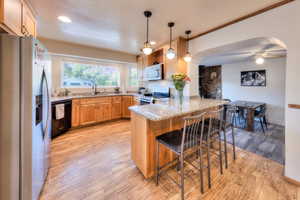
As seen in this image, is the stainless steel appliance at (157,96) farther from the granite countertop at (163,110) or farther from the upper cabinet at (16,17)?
the upper cabinet at (16,17)

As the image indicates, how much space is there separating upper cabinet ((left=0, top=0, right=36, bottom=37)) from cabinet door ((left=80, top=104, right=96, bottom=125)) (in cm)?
218

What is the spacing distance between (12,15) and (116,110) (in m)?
3.35

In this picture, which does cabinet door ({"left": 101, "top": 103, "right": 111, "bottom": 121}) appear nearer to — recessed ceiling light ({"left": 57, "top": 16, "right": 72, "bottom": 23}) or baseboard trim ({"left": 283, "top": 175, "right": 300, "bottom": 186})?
recessed ceiling light ({"left": 57, "top": 16, "right": 72, "bottom": 23})

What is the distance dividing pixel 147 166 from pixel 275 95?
17.3 feet

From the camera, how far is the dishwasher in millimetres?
2948

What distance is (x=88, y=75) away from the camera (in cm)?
439

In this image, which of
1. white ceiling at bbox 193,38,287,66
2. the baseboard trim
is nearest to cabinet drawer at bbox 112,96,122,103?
white ceiling at bbox 193,38,287,66

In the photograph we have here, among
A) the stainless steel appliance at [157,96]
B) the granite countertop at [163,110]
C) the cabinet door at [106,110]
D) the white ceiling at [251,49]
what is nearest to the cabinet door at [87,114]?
the cabinet door at [106,110]

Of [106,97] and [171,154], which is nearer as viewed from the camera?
[171,154]

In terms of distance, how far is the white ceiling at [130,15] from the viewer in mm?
1863

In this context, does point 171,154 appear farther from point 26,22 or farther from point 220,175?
point 26,22

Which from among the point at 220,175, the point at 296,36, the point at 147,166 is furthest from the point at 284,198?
the point at 296,36

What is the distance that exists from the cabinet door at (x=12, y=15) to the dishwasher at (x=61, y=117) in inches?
74.0

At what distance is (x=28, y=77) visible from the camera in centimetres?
114
